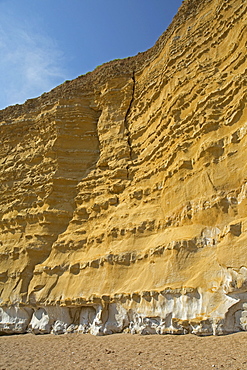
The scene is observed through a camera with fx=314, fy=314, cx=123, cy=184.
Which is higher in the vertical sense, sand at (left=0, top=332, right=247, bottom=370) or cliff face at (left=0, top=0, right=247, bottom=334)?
cliff face at (left=0, top=0, right=247, bottom=334)

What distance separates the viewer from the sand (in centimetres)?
605

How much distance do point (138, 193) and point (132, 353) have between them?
19.3 ft

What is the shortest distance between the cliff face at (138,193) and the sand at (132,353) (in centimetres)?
50

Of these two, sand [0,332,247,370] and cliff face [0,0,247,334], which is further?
cliff face [0,0,247,334]

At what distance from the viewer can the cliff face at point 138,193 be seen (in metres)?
8.37

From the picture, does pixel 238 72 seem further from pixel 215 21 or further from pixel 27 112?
pixel 27 112

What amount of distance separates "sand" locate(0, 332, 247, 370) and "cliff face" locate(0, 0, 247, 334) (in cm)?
50

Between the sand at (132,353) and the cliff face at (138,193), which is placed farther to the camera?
the cliff face at (138,193)

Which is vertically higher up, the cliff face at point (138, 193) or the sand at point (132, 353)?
the cliff face at point (138, 193)

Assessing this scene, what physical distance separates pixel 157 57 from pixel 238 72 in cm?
632

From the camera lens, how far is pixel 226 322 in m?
7.11

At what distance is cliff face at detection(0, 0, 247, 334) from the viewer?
837 cm

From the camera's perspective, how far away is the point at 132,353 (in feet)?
23.9

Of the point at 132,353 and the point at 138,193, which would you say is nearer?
the point at 132,353
